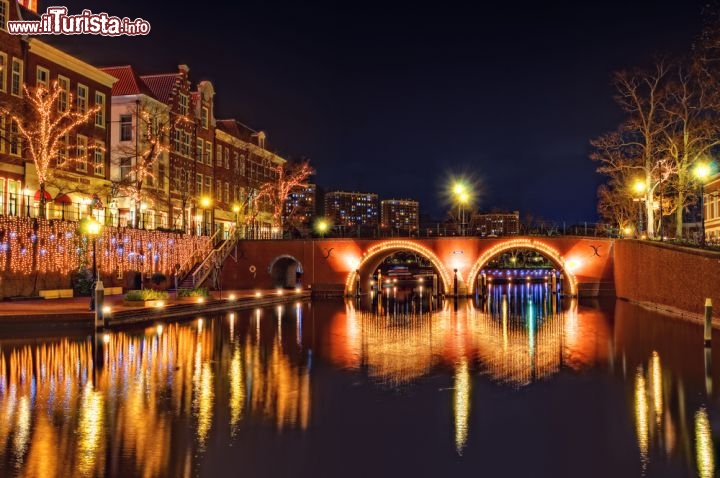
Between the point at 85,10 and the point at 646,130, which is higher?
the point at 85,10

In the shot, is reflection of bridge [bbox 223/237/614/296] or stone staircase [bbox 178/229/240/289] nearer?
stone staircase [bbox 178/229/240/289]

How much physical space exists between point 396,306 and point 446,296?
7.74 metres

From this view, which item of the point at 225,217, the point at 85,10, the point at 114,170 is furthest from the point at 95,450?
the point at 225,217

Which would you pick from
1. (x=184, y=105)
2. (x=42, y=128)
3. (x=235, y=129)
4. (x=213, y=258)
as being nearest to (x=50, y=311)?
(x=42, y=128)

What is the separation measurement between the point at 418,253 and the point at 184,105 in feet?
72.7

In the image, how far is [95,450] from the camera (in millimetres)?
10055

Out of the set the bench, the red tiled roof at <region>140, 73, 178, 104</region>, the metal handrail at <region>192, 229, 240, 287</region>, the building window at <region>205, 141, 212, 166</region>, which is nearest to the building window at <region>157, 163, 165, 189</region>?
the red tiled roof at <region>140, 73, 178, 104</region>

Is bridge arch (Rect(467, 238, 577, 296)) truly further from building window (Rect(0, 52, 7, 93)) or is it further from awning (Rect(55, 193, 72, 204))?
building window (Rect(0, 52, 7, 93))

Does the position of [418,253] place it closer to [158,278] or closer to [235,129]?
[158,278]

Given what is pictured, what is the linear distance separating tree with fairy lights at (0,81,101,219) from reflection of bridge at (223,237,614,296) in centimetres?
1464

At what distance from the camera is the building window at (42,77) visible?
39269 mm

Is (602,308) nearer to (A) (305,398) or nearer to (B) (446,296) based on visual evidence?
(B) (446,296)

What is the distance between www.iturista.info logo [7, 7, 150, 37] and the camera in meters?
37.2

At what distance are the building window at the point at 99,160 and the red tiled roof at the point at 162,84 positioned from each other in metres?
9.24
